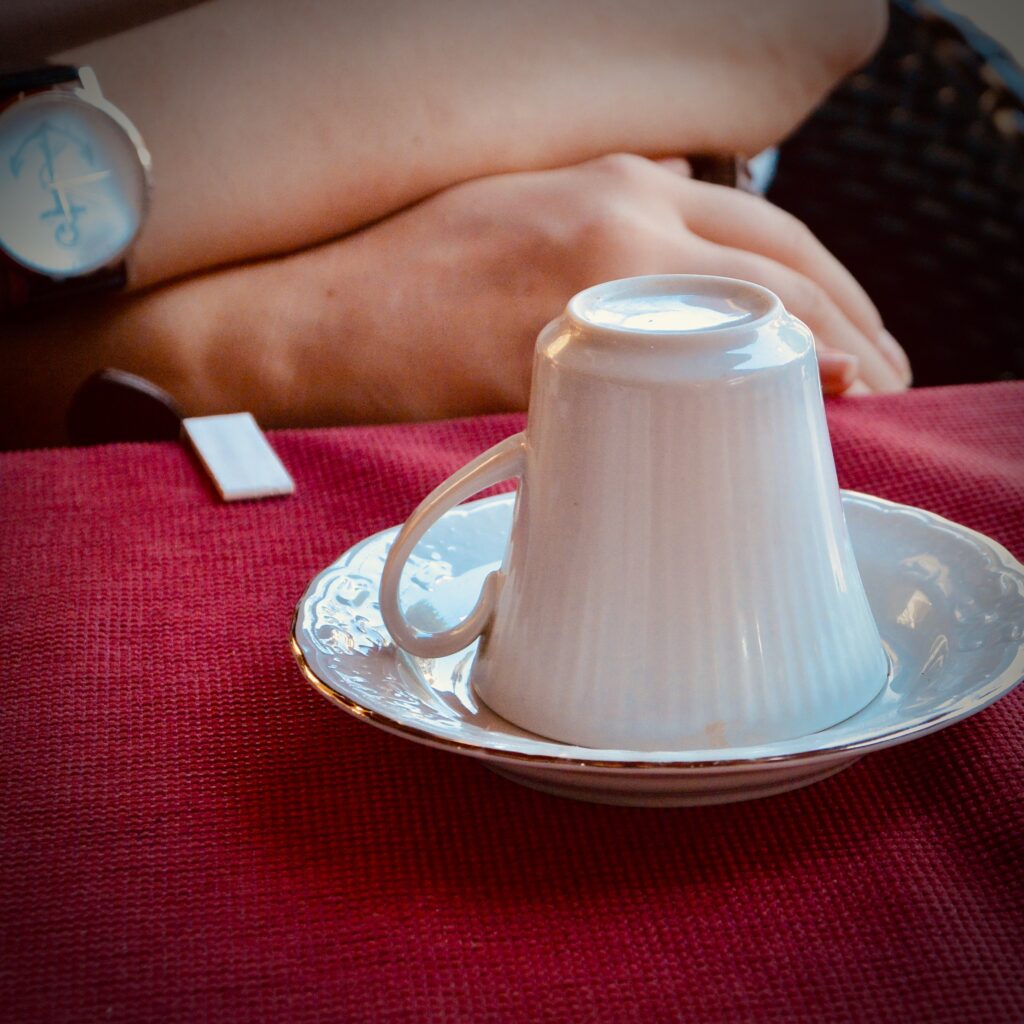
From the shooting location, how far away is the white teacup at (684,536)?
0.29 meters

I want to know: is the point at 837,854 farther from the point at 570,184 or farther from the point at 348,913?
the point at 570,184

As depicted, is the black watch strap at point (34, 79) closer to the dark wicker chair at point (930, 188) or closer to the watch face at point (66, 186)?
the watch face at point (66, 186)

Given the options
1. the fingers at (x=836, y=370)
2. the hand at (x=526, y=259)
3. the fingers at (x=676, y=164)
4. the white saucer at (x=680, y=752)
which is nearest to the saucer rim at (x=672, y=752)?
the white saucer at (x=680, y=752)

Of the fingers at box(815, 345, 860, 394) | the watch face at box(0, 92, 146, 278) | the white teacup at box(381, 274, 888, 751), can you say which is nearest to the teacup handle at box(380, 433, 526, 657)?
the white teacup at box(381, 274, 888, 751)

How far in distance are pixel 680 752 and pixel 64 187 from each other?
56 centimetres

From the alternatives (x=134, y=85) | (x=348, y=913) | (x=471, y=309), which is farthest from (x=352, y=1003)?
(x=134, y=85)

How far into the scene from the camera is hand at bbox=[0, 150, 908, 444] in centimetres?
71

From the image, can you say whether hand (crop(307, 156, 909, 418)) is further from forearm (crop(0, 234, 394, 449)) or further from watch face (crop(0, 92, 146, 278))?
watch face (crop(0, 92, 146, 278))

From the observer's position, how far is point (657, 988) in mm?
259

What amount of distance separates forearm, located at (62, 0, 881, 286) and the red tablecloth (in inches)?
15.4

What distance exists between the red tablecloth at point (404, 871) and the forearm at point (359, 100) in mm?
392

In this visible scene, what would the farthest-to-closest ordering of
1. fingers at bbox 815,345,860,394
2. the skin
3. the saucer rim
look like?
the skin
fingers at bbox 815,345,860,394
the saucer rim

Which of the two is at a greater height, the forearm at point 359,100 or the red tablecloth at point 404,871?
the forearm at point 359,100

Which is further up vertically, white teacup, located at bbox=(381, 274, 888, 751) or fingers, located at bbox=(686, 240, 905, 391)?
white teacup, located at bbox=(381, 274, 888, 751)
